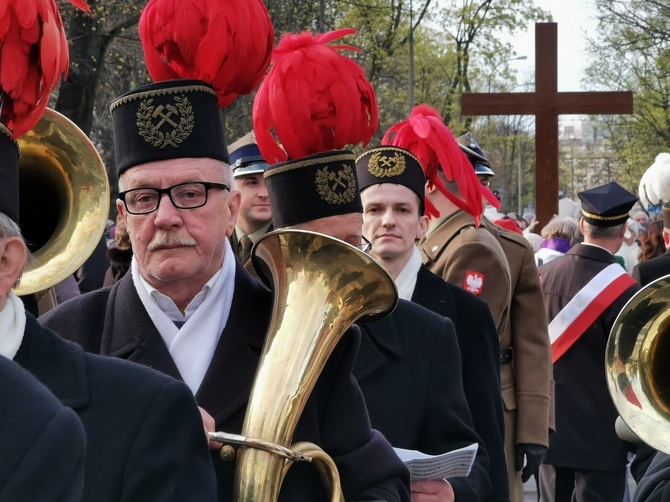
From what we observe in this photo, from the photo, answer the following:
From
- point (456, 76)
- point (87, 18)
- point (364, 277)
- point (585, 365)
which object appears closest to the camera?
point (364, 277)

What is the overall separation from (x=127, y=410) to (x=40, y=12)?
0.84m

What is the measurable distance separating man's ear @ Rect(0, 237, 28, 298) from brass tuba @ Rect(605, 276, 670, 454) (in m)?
1.87

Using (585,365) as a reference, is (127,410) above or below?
above

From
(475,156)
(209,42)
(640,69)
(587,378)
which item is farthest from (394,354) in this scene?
(640,69)

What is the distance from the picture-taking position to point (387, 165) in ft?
16.2

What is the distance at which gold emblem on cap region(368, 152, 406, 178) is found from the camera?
4930mm

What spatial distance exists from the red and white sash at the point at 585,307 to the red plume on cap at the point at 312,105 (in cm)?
375

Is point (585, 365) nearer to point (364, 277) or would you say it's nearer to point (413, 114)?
point (413, 114)

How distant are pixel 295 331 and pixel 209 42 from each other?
2.40 ft

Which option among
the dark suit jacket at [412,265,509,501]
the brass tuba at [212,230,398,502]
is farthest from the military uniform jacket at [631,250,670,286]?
the brass tuba at [212,230,398,502]

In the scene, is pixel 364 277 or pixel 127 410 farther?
pixel 364 277

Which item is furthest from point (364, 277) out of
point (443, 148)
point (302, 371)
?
point (443, 148)

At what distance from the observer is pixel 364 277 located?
311 centimetres

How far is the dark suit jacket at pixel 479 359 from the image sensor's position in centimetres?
414
